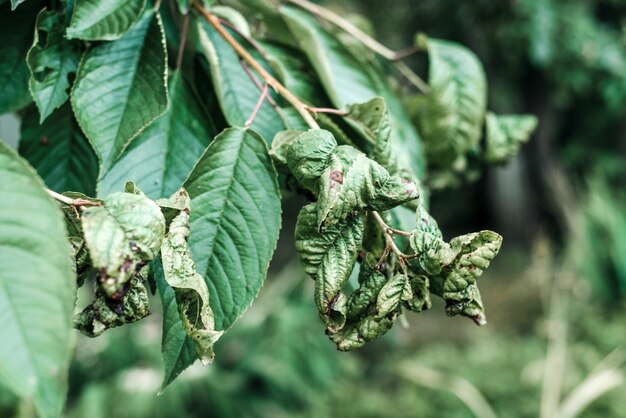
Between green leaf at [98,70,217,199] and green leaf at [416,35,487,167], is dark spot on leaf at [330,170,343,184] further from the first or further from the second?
green leaf at [416,35,487,167]

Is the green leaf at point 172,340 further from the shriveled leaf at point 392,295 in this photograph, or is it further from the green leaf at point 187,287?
the shriveled leaf at point 392,295

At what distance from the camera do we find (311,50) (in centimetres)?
77

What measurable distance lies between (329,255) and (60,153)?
0.35m

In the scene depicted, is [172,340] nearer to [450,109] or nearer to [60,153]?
[60,153]

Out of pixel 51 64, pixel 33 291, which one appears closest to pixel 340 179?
pixel 33 291

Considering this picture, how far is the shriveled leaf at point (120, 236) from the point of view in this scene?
1.39ft

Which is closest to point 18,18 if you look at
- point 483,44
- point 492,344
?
point 492,344

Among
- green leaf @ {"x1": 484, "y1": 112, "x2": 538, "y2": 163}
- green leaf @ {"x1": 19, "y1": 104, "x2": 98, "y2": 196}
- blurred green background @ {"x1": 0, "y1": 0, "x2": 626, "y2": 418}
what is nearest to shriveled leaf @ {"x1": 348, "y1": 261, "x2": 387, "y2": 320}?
green leaf @ {"x1": 19, "y1": 104, "x2": 98, "y2": 196}

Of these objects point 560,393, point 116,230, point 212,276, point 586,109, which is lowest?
point 586,109

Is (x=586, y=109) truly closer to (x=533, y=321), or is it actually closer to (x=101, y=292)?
(x=533, y=321)

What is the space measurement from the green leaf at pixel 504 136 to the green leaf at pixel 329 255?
461mm

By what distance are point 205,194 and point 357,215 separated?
0.48 feet

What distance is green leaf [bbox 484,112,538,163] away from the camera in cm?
92

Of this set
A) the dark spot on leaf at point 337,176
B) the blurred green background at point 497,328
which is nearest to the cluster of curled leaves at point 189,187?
the dark spot on leaf at point 337,176
